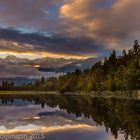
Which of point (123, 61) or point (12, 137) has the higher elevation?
point (123, 61)

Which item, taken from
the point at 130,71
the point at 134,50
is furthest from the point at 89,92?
the point at 130,71

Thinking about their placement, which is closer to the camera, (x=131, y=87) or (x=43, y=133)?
(x=43, y=133)

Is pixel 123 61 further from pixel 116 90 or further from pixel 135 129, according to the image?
Answer: pixel 135 129

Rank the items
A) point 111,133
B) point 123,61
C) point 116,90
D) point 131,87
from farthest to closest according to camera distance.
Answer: point 123,61 < point 116,90 < point 131,87 < point 111,133

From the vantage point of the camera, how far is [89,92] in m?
190

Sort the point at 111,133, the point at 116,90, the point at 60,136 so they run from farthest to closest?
the point at 116,90 → the point at 111,133 → the point at 60,136

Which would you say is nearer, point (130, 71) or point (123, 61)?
point (130, 71)

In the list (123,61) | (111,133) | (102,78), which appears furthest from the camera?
(102,78)

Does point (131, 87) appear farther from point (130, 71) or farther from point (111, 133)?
point (111, 133)

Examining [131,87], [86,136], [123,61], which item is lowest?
[86,136]

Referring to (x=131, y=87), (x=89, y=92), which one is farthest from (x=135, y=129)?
(x=89, y=92)

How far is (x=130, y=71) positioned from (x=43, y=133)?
91.6m

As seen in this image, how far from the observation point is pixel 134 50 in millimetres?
143375

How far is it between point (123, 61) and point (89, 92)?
37.7m
